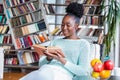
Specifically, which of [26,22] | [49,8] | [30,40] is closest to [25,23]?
[26,22]

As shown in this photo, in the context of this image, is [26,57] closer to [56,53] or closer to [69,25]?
[69,25]

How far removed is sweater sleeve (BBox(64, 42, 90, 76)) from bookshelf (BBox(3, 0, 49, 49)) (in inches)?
145

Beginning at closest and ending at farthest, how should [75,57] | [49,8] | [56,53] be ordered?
[56,53] < [75,57] < [49,8]

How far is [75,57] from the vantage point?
6.63 feet

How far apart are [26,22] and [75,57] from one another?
382cm

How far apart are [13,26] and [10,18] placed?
181 millimetres

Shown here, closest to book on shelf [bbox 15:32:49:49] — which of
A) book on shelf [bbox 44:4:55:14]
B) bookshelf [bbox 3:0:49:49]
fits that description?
bookshelf [bbox 3:0:49:49]

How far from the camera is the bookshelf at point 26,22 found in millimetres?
5672

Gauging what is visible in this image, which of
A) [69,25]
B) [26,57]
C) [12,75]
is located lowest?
[12,75]

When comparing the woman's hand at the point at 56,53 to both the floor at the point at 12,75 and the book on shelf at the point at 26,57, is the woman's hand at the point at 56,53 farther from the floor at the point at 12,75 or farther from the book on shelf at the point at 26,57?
the book on shelf at the point at 26,57

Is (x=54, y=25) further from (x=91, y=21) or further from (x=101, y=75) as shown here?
(x=101, y=75)

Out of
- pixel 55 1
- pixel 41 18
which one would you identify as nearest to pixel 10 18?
pixel 41 18

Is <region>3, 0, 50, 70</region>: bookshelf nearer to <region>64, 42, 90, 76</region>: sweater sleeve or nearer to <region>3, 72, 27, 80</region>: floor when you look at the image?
<region>3, 72, 27, 80</region>: floor

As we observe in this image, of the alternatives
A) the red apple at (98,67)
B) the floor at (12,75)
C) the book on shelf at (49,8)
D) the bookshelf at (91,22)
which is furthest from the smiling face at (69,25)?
the book on shelf at (49,8)
